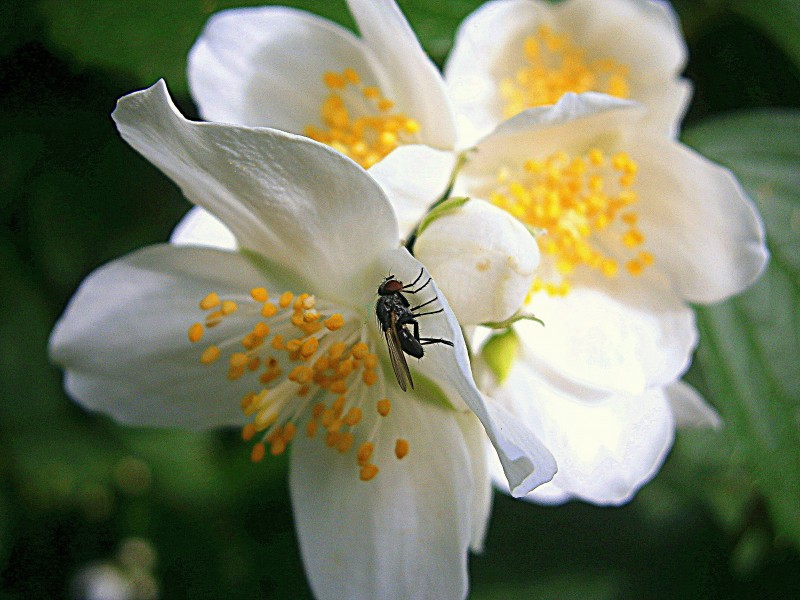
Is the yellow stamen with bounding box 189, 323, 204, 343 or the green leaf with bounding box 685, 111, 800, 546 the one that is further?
the green leaf with bounding box 685, 111, 800, 546

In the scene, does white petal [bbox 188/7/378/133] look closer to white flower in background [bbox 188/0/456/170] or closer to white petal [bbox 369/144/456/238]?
white flower in background [bbox 188/0/456/170]

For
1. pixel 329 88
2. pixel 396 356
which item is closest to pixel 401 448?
pixel 396 356

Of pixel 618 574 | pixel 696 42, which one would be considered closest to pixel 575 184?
pixel 696 42

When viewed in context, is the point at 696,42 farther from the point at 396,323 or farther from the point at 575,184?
the point at 396,323

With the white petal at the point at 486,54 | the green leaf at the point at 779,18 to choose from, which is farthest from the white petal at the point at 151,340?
the green leaf at the point at 779,18

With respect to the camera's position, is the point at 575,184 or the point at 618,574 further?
the point at 618,574

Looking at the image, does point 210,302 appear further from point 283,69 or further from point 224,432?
point 224,432

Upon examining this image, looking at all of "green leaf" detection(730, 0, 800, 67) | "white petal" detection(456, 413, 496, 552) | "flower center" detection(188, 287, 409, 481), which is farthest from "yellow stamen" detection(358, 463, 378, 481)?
"green leaf" detection(730, 0, 800, 67)
